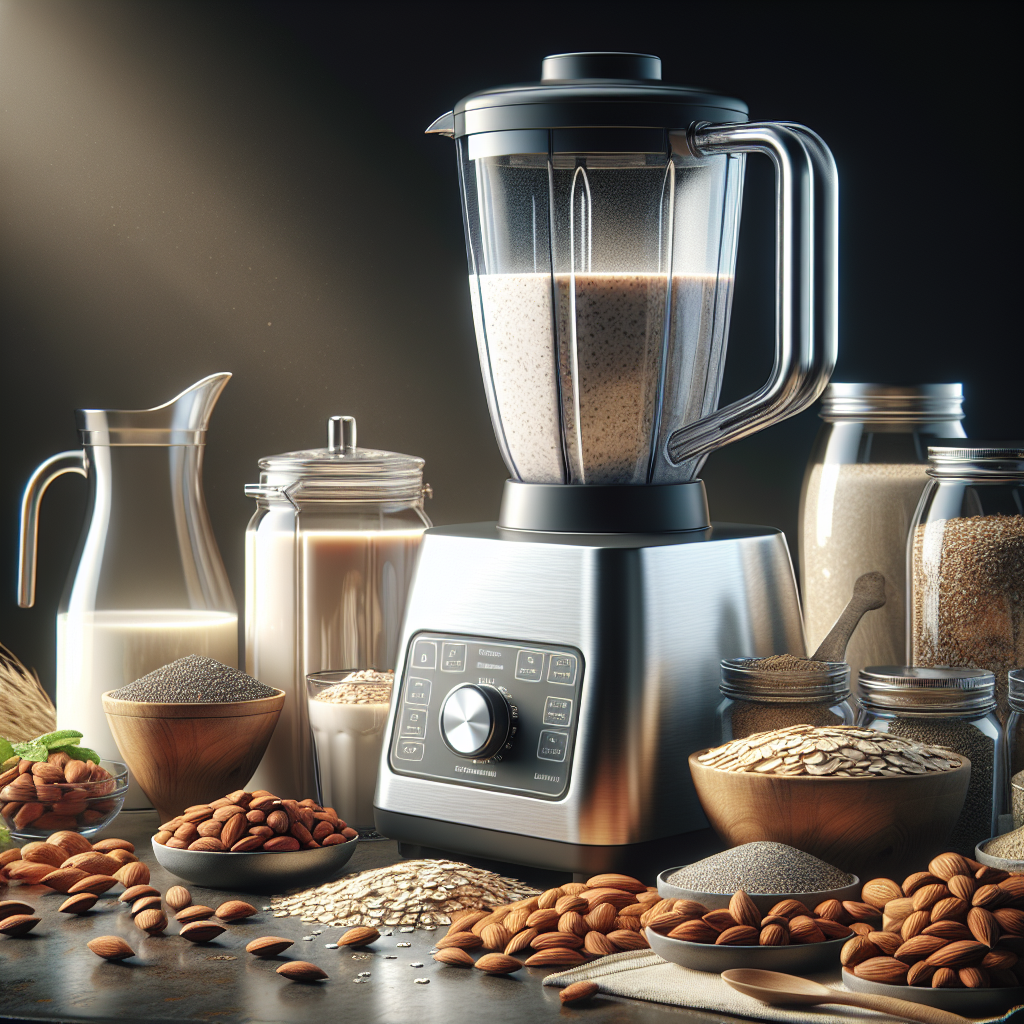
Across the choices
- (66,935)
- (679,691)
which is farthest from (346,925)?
(679,691)

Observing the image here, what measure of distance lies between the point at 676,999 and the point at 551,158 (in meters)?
0.64

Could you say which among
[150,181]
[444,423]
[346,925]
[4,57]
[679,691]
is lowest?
[346,925]

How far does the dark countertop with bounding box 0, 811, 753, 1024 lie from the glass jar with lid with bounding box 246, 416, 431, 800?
1.20 ft

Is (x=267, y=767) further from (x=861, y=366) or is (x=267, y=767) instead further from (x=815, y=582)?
(x=861, y=366)

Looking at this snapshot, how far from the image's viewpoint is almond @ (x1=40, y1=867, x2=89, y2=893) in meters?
1.03

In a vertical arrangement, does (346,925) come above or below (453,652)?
below

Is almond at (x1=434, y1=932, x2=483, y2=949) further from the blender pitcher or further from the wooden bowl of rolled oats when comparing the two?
the blender pitcher

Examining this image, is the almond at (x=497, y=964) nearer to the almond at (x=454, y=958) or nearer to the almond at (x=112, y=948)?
the almond at (x=454, y=958)

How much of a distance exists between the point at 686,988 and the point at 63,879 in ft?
1.59

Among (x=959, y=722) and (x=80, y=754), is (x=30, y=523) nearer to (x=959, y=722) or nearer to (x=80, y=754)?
(x=80, y=754)

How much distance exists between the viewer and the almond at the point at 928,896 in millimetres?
831

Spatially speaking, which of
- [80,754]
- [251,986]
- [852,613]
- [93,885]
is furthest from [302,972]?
[852,613]

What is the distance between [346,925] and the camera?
941 mm

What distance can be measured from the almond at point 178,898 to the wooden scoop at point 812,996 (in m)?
0.39
